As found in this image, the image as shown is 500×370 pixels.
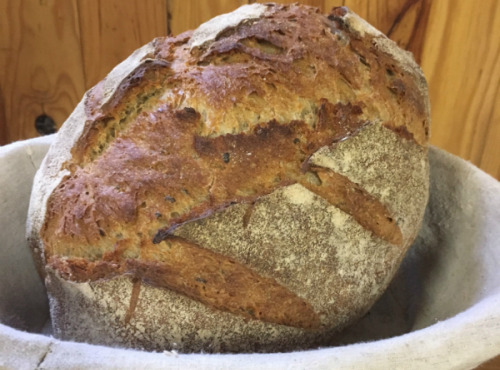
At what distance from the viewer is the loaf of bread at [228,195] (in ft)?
2.19

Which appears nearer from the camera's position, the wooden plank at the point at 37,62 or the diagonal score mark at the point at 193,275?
the diagonal score mark at the point at 193,275

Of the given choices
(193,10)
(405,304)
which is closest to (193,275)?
(405,304)

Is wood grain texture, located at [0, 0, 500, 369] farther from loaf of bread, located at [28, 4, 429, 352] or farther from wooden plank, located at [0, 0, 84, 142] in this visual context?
loaf of bread, located at [28, 4, 429, 352]

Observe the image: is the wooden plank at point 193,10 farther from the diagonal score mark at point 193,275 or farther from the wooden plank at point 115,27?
the diagonal score mark at point 193,275

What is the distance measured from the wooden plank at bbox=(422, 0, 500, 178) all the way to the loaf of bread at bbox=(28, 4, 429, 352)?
0.69 metres

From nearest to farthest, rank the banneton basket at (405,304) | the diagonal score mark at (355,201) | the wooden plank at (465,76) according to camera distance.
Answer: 1. the banneton basket at (405,304)
2. the diagonal score mark at (355,201)
3. the wooden plank at (465,76)

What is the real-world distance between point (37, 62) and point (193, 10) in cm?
47

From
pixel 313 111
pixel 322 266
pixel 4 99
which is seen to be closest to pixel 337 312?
pixel 322 266

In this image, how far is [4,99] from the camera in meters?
1.53

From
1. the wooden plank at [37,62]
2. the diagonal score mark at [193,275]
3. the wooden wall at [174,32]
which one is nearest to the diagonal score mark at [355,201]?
the diagonal score mark at [193,275]

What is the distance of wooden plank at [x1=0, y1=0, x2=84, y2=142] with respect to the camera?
4.62ft

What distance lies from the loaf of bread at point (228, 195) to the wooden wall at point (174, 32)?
0.65 meters

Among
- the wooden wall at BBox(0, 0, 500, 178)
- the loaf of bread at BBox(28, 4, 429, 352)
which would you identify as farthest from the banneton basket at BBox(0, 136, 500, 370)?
the wooden wall at BBox(0, 0, 500, 178)

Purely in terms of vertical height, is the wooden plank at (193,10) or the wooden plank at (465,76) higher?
the wooden plank at (193,10)
